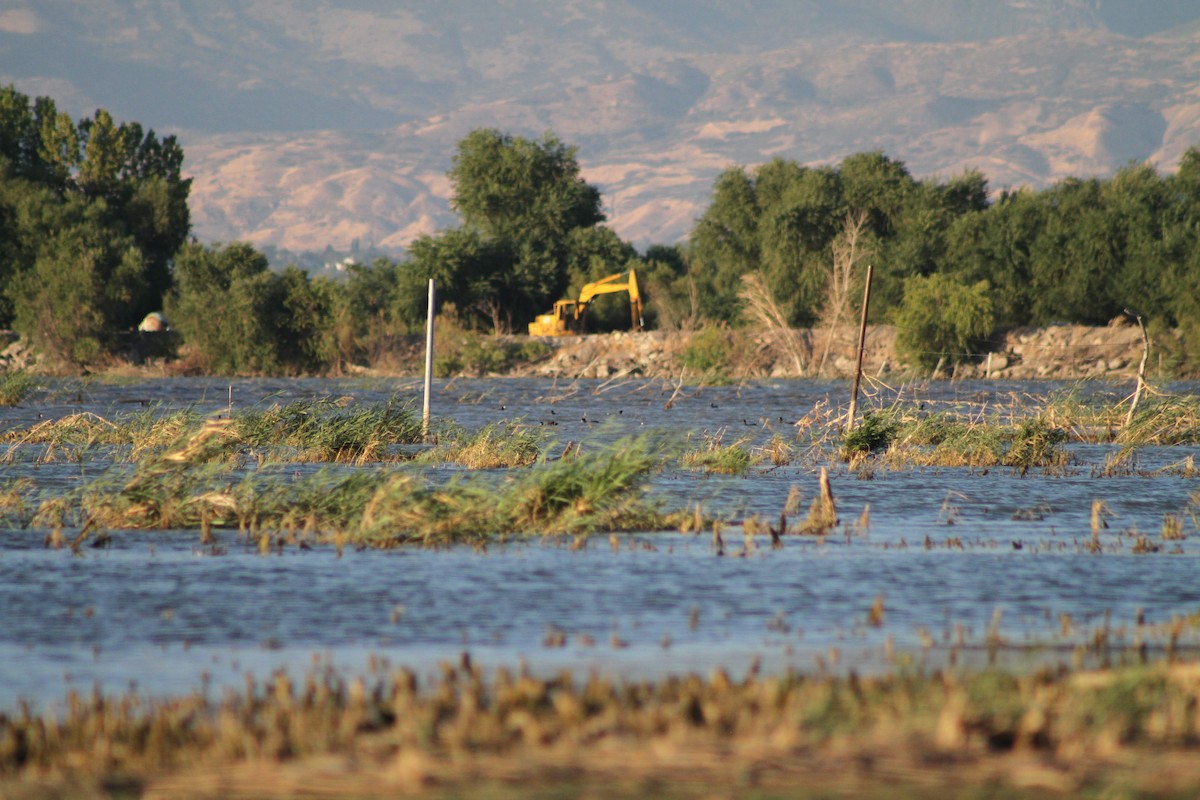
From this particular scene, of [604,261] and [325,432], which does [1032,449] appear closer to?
[325,432]

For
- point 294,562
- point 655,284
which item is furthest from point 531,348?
point 294,562

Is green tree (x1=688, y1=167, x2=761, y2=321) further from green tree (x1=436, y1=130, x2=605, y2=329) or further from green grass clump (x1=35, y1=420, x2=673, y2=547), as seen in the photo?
green grass clump (x1=35, y1=420, x2=673, y2=547)

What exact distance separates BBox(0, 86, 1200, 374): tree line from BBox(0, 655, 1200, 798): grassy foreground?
58.1 meters

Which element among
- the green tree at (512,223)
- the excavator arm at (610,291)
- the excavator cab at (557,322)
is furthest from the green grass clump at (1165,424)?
the green tree at (512,223)

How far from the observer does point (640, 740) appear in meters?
7.47

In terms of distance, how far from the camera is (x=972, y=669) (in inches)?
370

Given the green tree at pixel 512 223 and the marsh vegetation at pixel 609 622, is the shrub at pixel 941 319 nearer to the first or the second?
the green tree at pixel 512 223

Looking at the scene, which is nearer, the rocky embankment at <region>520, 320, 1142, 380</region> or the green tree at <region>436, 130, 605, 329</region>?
the rocky embankment at <region>520, 320, 1142, 380</region>

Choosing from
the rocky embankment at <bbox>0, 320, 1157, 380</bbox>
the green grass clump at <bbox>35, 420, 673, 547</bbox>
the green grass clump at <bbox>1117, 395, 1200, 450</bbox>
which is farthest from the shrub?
the green grass clump at <bbox>35, 420, 673, 547</bbox>

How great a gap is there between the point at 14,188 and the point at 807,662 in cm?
8046

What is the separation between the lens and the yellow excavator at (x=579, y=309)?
79.8 meters

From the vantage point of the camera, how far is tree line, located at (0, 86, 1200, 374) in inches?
2825

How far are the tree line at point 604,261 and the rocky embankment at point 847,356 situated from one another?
52.4 inches

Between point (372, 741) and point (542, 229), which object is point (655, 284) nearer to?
point (542, 229)
